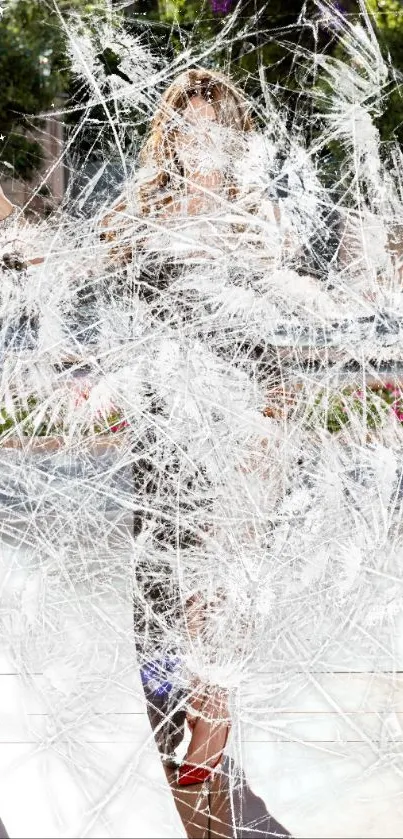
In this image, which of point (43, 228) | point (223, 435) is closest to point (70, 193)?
point (43, 228)

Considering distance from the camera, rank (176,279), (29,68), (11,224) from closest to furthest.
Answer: (176,279)
(11,224)
(29,68)

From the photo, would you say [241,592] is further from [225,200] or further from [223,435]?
[225,200]

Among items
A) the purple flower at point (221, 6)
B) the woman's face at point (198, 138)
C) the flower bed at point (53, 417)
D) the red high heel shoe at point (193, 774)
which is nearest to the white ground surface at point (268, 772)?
the red high heel shoe at point (193, 774)

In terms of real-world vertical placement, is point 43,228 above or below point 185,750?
above

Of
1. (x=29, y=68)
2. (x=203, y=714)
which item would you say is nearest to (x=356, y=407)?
(x=203, y=714)

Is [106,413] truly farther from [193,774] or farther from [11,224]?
[193,774]

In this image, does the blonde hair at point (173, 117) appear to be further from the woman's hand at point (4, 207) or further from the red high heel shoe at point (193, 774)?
the red high heel shoe at point (193, 774)
